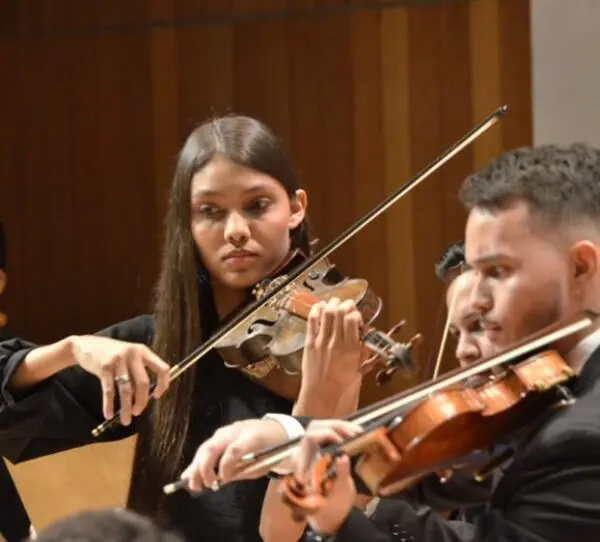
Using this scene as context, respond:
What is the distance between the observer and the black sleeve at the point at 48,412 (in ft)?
5.37

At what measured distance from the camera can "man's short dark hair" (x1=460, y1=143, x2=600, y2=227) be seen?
1.16m

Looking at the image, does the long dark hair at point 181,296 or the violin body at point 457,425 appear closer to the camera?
the violin body at point 457,425

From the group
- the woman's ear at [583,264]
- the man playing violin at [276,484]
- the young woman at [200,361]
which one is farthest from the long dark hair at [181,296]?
the woman's ear at [583,264]

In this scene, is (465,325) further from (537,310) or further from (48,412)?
(48,412)

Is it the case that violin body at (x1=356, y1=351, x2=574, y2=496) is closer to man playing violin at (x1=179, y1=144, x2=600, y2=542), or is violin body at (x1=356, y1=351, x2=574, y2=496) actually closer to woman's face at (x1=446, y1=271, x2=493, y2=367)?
man playing violin at (x1=179, y1=144, x2=600, y2=542)

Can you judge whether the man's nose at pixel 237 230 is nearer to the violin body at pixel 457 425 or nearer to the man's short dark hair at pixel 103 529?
the violin body at pixel 457 425

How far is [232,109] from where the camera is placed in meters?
2.94

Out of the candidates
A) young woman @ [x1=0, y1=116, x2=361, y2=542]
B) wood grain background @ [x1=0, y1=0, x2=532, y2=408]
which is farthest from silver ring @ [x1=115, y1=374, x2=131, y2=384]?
wood grain background @ [x1=0, y1=0, x2=532, y2=408]

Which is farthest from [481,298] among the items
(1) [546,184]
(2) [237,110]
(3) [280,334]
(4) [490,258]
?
(2) [237,110]

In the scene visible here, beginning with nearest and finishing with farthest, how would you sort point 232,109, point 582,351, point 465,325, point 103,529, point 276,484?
point 103,529
point 582,351
point 276,484
point 465,325
point 232,109

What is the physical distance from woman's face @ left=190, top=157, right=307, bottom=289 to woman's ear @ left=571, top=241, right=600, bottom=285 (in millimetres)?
609

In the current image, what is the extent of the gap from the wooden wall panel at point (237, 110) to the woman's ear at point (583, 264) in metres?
1.41

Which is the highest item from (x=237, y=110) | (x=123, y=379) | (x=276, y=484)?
(x=237, y=110)

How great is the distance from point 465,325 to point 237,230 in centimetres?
38
